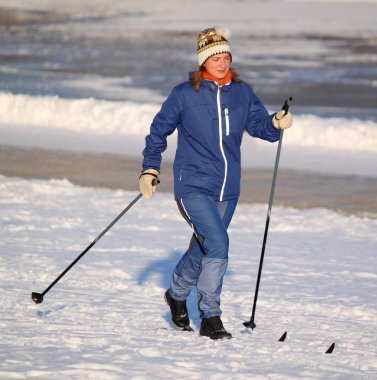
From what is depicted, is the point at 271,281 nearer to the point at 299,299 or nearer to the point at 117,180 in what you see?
the point at 299,299

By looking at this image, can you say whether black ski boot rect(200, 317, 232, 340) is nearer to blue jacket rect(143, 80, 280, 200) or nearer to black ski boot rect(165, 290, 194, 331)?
black ski boot rect(165, 290, 194, 331)

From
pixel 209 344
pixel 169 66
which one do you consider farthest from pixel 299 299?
pixel 169 66

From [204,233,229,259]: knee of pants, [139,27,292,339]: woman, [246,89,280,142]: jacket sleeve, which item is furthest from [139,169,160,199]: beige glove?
[246,89,280,142]: jacket sleeve

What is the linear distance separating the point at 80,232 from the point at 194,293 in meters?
2.33

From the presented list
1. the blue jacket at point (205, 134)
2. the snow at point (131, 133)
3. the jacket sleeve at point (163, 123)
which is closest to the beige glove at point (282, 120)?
the blue jacket at point (205, 134)

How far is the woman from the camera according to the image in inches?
225

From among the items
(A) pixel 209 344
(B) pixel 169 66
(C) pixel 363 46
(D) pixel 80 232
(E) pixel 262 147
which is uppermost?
(C) pixel 363 46

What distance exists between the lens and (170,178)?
13023 millimetres

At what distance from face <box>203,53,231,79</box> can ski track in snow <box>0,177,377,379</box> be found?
1417 mm

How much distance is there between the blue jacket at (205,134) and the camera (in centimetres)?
573

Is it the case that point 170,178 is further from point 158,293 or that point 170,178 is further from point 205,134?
point 205,134

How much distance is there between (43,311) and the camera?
632cm

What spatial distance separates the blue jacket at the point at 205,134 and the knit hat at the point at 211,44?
0.14m

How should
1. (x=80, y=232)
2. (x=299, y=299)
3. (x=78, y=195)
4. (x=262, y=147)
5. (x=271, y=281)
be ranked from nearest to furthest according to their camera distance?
(x=299, y=299)
(x=271, y=281)
(x=80, y=232)
(x=78, y=195)
(x=262, y=147)
